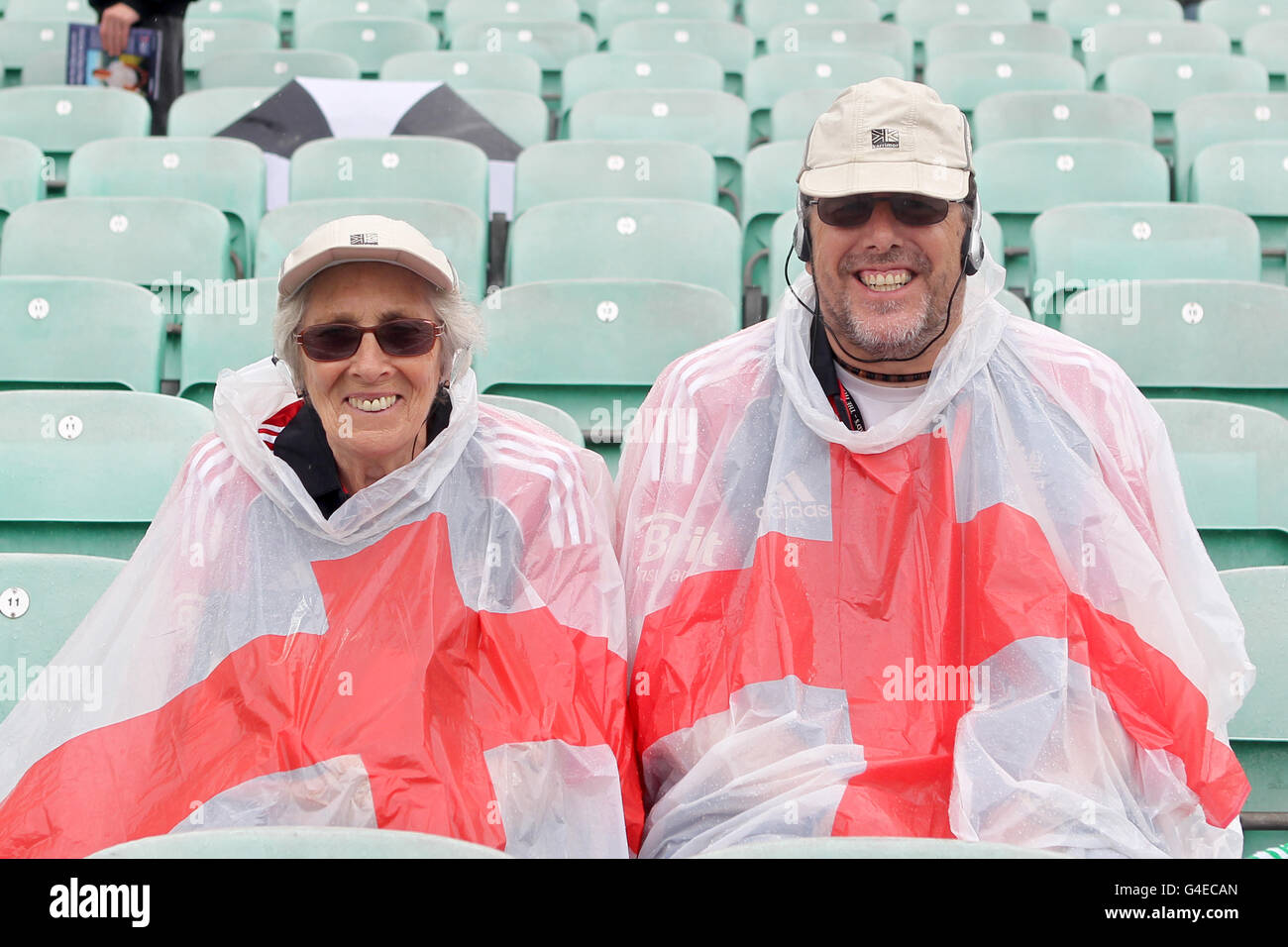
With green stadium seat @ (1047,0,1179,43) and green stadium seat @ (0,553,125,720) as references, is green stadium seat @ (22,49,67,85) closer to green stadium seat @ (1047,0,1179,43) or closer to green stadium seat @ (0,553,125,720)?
green stadium seat @ (0,553,125,720)

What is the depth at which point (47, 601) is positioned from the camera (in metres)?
1.94

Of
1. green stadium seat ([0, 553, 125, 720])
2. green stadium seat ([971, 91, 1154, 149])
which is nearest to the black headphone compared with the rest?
green stadium seat ([0, 553, 125, 720])

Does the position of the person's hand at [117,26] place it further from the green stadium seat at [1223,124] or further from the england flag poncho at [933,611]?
the green stadium seat at [1223,124]

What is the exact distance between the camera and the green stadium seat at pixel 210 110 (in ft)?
14.1

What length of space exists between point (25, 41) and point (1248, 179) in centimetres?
464

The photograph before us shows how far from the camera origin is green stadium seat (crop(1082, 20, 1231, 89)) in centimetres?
510

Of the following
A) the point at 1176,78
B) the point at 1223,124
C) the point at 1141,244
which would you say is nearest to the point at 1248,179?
the point at 1223,124

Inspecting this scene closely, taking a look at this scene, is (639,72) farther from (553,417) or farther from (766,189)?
(553,417)

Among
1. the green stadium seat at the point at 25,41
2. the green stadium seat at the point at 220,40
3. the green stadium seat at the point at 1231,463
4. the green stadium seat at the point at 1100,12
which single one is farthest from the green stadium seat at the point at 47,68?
the green stadium seat at the point at 1231,463

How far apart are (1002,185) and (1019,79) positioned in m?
1.16

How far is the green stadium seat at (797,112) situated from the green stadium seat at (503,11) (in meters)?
1.65

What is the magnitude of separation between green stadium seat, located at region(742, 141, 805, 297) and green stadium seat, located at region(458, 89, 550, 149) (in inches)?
33.6
